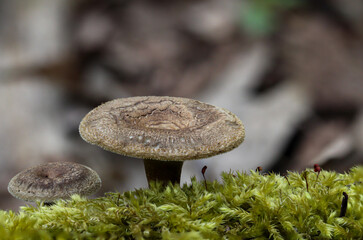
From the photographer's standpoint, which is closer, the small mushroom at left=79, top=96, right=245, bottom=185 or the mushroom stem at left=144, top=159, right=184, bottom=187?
the small mushroom at left=79, top=96, right=245, bottom=185

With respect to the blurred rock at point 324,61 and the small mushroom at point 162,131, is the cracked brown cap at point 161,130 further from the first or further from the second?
the blurred rock at point 324,61

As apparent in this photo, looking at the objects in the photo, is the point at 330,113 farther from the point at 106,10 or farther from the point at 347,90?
the point at 106,10

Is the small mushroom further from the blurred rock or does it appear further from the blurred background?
the blurred rock

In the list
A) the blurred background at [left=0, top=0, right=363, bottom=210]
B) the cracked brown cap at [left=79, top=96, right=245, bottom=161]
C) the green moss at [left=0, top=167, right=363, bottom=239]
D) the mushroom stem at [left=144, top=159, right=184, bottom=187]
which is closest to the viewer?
the green moss at [left=0, top=167, right=363, bottom=239]

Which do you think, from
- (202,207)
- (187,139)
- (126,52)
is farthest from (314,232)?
(126,52)

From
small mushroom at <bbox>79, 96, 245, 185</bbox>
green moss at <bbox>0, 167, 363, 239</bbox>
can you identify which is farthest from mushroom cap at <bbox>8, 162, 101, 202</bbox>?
green moss at <bbox>0, 167, 363, 239</bbox>

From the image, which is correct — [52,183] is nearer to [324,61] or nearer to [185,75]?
[185,75]

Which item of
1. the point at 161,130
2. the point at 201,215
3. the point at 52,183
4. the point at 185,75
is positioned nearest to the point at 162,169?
the point at 161,130
